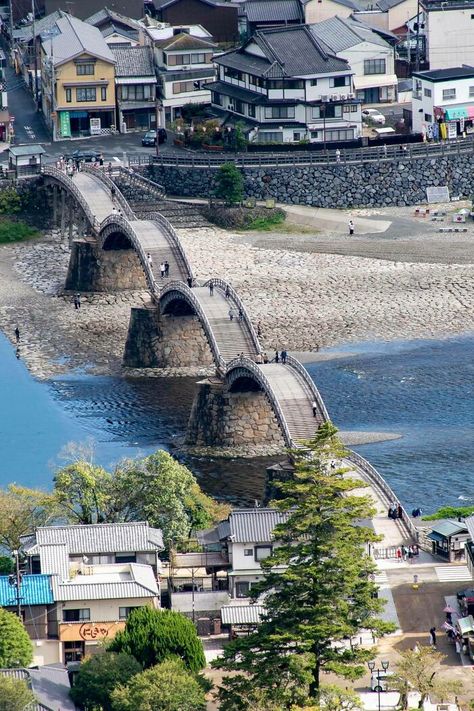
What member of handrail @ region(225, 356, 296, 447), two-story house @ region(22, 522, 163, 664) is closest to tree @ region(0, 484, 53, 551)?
two-story house @ region(22, 522, 163, 664)

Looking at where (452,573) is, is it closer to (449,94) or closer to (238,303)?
(238,303)

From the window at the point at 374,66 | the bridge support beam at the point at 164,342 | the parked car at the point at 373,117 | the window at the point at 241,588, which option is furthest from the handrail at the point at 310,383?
the window at the point at 374,66

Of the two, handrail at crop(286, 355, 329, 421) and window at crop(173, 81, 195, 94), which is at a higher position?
window at crop(173, 81, 195, 94)

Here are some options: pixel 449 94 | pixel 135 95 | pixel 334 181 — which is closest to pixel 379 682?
pixel 334 181

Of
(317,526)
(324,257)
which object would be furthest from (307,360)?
(317,526)

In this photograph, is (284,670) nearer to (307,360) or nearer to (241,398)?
(241,398)

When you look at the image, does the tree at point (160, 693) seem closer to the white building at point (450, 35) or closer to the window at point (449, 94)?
the window at point (449, 94)

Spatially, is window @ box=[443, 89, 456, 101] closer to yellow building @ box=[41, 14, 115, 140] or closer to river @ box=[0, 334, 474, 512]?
yellow building @ box=[41, 14, 115, 140]
